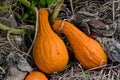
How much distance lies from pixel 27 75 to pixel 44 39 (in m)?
0.28

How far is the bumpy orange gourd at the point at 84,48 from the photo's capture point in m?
2.47

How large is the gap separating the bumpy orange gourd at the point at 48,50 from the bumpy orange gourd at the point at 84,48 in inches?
3.0

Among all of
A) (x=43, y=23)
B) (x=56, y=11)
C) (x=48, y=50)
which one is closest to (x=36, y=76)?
(x=48, y=50)

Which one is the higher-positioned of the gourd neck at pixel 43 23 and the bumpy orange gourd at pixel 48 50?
the gourd neck at pixel 43 23

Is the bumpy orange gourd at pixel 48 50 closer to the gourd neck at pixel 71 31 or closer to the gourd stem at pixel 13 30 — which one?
the gourd neck at pixel 71 31

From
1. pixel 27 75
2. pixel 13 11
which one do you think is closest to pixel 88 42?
pixel 27 75

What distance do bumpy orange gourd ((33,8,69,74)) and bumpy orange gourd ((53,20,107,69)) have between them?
8 cm

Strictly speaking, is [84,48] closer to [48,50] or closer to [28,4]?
[48,50]

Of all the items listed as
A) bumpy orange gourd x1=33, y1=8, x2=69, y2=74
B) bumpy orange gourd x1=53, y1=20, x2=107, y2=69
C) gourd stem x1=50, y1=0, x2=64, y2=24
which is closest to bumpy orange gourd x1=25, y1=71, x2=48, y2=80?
bumpy orange gourd x1=33, y1=8, x2=69, y2=74

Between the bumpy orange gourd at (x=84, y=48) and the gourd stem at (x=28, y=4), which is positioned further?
the gourd stem at (x=28, y=4)

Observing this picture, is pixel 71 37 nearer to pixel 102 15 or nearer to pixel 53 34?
pixel 53 34

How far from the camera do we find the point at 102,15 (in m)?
2.73

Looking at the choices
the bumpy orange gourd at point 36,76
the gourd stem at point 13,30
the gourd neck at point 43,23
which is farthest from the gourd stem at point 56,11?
the bumpy orange gourd at point 36,76

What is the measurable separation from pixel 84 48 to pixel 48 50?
0.25 metres
